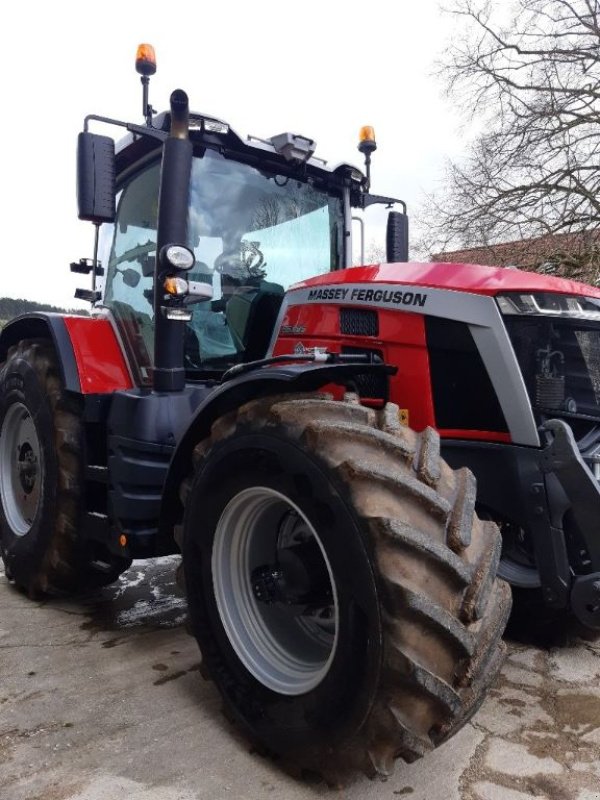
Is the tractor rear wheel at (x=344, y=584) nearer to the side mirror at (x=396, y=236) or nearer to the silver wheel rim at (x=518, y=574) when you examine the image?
the silver wheel rim at (x=518, y=574)

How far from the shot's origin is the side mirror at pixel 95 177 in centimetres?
279

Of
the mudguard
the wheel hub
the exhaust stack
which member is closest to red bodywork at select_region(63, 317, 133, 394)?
the mudguard

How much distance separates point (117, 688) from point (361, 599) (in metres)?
1.35

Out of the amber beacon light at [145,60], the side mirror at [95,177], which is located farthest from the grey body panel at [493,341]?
the amber beacon light at [145,60]

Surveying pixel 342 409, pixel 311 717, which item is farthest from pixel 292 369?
pixel 311 717

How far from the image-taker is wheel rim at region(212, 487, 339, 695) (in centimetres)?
228

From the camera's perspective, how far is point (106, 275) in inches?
149

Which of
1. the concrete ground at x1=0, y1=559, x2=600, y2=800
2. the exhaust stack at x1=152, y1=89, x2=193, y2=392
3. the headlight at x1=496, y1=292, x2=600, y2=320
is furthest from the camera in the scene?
the exhaust stack at x1=152, y1=89, x2=193, y2=392

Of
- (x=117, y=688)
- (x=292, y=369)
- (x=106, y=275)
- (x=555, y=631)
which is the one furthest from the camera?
(x=106, y=275)

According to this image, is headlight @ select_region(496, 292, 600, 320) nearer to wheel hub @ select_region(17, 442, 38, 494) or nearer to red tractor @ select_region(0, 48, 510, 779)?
red tractor @ select_region(0, 48, 510, 779)

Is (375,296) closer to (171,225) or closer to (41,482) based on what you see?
(171,225)

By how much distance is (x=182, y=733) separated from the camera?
2332mm

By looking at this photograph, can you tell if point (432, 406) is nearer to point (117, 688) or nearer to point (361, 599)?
point (361, 599)

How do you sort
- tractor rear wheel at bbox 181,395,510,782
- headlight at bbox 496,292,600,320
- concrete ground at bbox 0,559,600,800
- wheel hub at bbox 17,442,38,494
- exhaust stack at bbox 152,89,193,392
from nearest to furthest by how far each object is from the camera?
tractor rear wheel at bbox 181,395,510,782, concrete ground at bbox 0,559,600,800, headlight at bbox 496,292,600,320, exhaust stack at bbox 152,89,193,392, wheel hub at bbox 17,442,38,494
